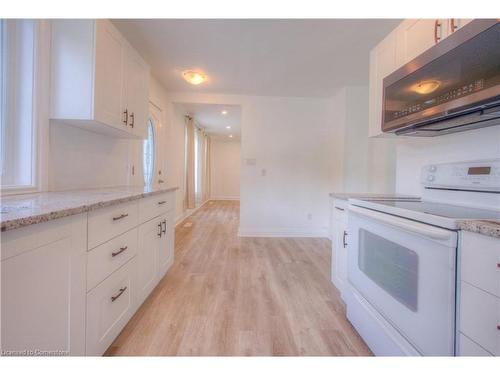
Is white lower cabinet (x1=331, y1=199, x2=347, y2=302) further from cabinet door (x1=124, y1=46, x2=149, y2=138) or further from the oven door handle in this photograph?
cabinet door (x1=124, y1=46, x2=149, y2=138)

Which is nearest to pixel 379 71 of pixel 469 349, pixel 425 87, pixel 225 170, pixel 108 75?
pixel 425 87

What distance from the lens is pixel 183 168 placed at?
482 cm

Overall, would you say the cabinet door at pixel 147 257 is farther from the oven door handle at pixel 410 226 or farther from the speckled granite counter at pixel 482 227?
the speckled granite counter at pixel 482 227

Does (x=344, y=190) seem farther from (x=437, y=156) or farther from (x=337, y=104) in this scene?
(x=437, y=156)

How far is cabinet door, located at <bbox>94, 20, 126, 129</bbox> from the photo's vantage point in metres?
1.55

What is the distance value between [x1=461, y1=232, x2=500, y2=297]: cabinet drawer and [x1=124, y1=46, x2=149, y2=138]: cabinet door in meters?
2.45

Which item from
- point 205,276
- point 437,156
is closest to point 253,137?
point 205,276

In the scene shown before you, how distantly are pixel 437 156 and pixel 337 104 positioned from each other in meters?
2.54

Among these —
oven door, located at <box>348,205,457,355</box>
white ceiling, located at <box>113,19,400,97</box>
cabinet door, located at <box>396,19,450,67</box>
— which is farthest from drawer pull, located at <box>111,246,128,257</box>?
cabinet door, located at <box>396,19,450,67</box>

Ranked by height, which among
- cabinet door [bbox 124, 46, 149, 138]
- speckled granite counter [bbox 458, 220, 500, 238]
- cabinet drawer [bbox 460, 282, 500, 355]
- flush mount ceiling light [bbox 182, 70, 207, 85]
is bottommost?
cabinet drawer [bbox 460, 282, 500, 355]

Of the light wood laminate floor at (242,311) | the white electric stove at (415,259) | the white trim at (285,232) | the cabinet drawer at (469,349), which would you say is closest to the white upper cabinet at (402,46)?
the white electric stove at (415,259)

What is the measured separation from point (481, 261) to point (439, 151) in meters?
1.04

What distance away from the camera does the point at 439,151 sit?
1.46 metres

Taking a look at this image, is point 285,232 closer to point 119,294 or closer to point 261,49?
point 261,49
